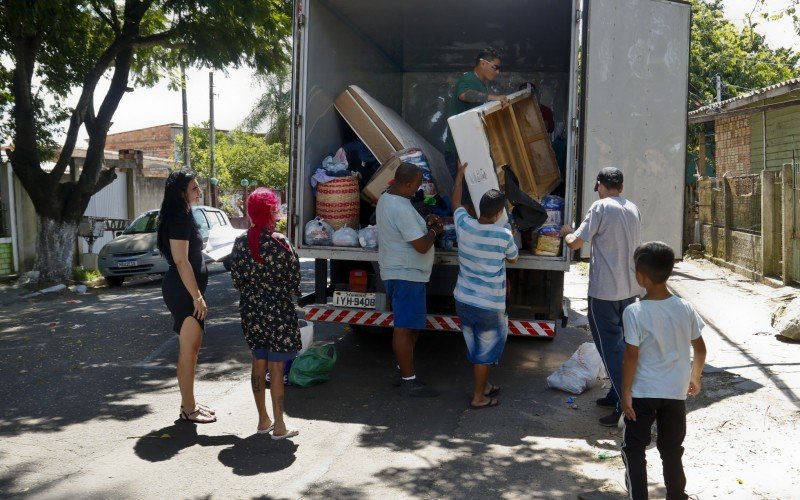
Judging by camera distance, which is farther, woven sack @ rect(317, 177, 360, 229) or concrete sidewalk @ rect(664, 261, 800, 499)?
woven sack @ rect(317, 177, 360, 229)

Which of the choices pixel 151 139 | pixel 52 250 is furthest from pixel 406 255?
pixel 151 139

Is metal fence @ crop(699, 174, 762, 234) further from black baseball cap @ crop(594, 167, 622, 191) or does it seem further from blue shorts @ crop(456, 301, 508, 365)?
blue shorts @ crop(456, 301, 508, 365)

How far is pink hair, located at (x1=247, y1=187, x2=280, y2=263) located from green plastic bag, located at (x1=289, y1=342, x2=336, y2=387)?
1.72 m

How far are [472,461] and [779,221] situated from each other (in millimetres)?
8770

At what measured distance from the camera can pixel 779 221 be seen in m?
11.5

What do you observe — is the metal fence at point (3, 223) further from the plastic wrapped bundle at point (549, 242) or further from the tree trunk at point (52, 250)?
the plastic wrapped bundle at point (549, 242)

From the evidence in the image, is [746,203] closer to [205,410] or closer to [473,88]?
[473,88]

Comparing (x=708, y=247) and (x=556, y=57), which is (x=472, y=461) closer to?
(x=556, y=57)

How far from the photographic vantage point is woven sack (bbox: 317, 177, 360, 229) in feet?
22.2

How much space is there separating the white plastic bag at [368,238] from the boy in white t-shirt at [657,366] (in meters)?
3.17

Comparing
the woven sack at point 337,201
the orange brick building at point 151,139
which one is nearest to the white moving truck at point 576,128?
the woven sack at point 337,201

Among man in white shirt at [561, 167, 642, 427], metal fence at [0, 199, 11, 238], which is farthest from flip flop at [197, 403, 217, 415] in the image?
metal fence at [0, 199, 11, 238]

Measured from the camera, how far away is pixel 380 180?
22.4 ft

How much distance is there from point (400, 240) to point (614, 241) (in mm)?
1614
